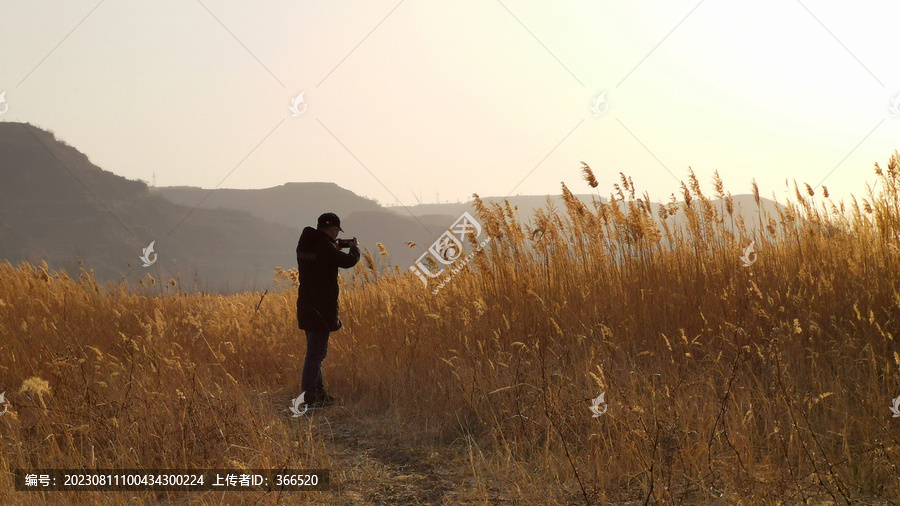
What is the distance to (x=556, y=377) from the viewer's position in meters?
4.50

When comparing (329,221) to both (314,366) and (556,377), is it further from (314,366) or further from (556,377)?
(556,377)

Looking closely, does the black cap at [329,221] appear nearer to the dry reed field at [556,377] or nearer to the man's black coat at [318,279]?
the man's black coat at [318,279]

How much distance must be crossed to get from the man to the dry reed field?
313 mm

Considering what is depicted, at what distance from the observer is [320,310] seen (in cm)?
547

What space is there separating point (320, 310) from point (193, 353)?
194 centimetres

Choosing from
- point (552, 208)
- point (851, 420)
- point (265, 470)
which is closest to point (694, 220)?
point (552, 208)

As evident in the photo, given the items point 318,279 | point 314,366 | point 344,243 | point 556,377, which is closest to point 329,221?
point 344,243

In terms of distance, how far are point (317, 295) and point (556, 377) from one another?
7.24 feet

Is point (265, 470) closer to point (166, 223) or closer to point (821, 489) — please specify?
point (821, 489)

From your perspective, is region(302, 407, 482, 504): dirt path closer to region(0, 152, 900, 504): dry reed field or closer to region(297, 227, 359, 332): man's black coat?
region(0, 152, 900, 504): dry reed field

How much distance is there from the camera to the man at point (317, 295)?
543 cm

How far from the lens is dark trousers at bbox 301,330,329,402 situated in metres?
5.41

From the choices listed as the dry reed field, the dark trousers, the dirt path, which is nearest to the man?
the dark trousers

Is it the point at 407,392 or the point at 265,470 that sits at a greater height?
the point at 407,392
